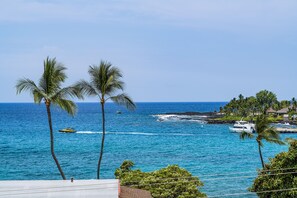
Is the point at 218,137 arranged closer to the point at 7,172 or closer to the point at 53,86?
the point at 7,172

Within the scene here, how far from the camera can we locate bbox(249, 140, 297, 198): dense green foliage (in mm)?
19750

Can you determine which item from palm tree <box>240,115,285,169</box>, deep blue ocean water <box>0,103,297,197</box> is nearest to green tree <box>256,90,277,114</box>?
deep blue ocean water <box>0,103,297,197</box>

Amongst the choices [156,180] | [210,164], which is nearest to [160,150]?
[210,164]

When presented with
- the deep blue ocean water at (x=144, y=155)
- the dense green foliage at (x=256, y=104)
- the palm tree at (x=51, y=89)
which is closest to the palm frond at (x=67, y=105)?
the palm tree at (x=51, y=89)

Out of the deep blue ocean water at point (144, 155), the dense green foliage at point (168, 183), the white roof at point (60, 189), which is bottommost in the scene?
the deep blue ocean water at point (144, 155)

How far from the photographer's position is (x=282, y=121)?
120 metres

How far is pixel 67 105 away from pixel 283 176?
37.4ft

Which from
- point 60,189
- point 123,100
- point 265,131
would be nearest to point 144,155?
point 265,131

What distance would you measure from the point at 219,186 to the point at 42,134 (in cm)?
6621

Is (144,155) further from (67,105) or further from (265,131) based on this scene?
(67,105)

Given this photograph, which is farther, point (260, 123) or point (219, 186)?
point (219, 186)

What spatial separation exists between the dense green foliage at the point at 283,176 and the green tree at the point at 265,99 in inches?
4124

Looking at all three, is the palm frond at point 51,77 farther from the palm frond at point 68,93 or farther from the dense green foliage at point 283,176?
the dense green foliage at point 283,176

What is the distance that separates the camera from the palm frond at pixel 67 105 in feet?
67.1
